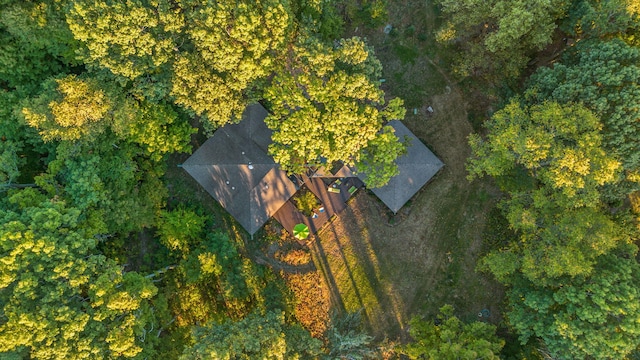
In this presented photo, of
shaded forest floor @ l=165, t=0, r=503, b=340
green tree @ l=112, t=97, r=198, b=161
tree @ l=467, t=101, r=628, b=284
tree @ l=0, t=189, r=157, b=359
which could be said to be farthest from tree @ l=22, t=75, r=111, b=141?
tree @ l=467, t=101, r=628, b=284

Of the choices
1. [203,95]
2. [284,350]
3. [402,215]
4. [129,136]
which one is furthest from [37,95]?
[402,215]

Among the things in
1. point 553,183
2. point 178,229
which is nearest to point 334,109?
point 553,183

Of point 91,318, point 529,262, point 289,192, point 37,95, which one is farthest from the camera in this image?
point 289,192

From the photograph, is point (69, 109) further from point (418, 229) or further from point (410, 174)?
point (418, 229)

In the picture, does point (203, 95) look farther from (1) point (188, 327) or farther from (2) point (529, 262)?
(2) point (529, 262)

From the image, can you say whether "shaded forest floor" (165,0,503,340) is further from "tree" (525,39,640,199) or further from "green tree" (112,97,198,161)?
"green tree" (112,97,198,161)

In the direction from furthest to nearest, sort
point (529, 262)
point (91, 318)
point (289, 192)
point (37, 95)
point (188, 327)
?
point (289, 192), point (188, 327), point (37, 95), point (529, 262), point (91, 318)
